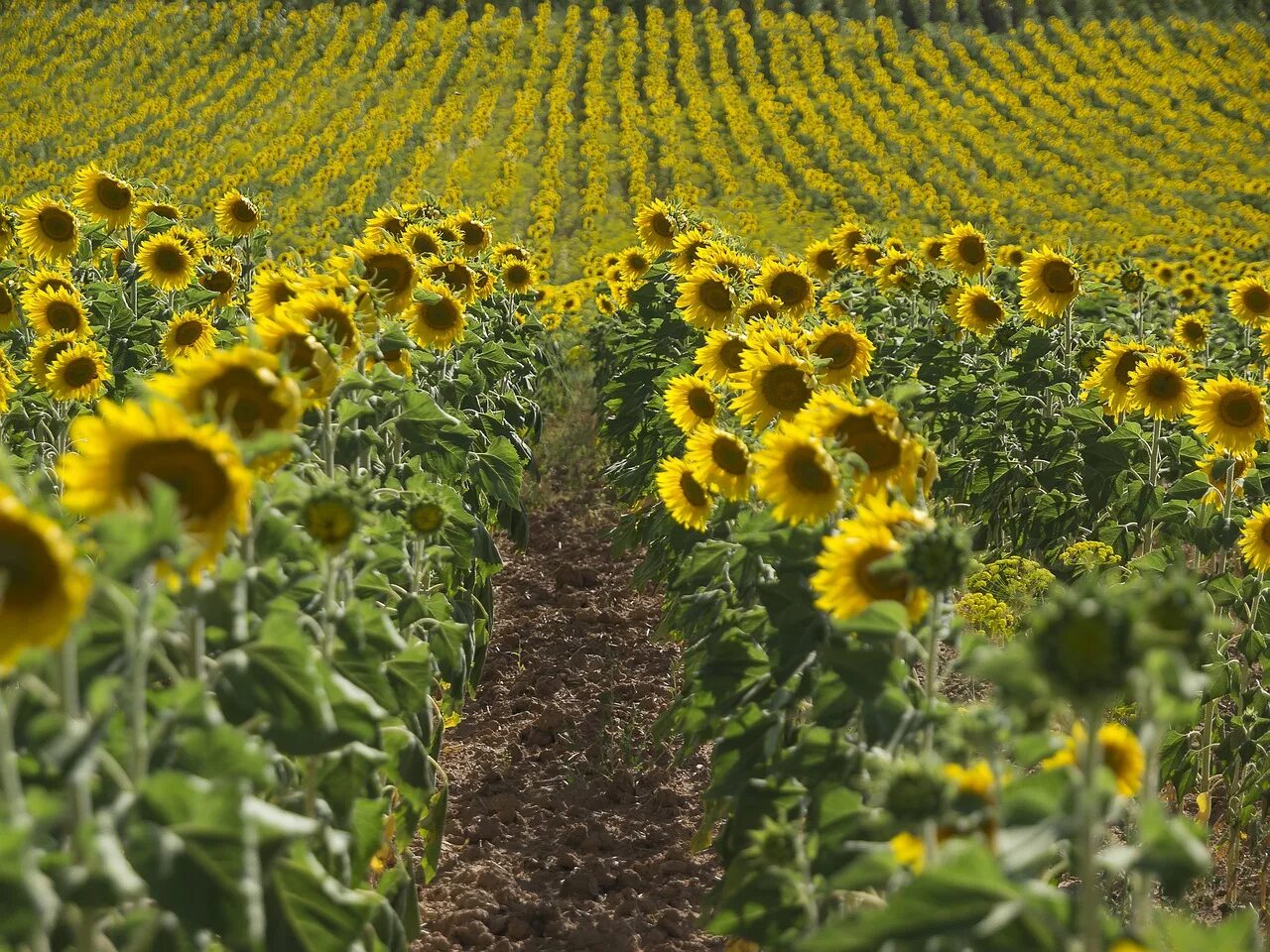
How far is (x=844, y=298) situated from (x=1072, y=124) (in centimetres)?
2694

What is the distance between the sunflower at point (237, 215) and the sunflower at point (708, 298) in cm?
247

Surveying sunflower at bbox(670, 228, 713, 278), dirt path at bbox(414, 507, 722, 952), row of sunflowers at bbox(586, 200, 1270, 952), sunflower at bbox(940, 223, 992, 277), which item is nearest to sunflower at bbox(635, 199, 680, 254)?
row of sunflowers at bbox(586, 200, 1270, 952)

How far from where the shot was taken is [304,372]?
2877 mm

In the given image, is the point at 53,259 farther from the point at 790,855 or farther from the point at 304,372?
the point at 790,855

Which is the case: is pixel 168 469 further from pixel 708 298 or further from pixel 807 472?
pixel 708 298

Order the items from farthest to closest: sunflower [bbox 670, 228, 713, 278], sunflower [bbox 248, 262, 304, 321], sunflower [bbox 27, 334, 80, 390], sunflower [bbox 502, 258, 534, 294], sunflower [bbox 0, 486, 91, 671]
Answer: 1. sunflower [bbox 502, 258, 534, 294]
2. sunflower [bbox 670, 228, 713, 278]
3. sunflower [bbox 27, 334, 80, 390]
4. sunflower [bbox 248, 262, 304, 321]
5. sunflower [bbox 0, 486, 91, 671]

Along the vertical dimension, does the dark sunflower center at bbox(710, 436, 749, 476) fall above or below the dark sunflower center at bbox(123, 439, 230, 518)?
below

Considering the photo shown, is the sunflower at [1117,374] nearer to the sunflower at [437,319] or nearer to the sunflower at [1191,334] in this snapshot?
the sunflower at [1191,334]

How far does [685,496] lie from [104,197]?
13.1ft

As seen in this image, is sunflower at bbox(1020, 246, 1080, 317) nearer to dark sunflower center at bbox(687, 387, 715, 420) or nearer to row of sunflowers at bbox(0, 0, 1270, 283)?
dark sunflower center at bbox(687, 387, 715, 420)

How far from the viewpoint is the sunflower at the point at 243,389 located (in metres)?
2.24

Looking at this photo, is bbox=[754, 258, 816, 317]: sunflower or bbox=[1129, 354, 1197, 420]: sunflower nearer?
bbox=[1129, 354, 1197, 420]: sunflower

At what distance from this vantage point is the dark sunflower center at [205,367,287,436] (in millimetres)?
2289

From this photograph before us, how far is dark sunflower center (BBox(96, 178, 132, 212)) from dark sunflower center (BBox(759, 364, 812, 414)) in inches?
160
